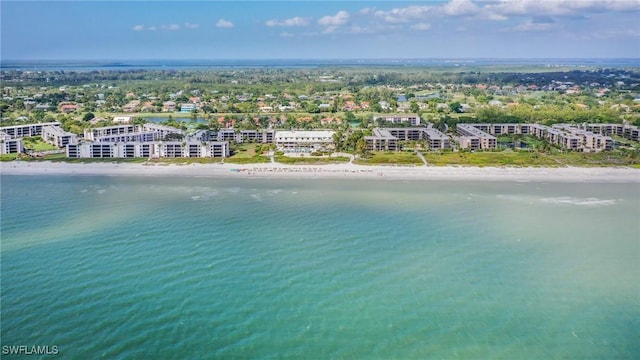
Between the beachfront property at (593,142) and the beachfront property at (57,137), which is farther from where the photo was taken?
the beachfront property at (57,137)

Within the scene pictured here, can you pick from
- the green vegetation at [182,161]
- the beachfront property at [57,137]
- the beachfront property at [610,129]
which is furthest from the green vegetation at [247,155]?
the beachfront property at [610,129]

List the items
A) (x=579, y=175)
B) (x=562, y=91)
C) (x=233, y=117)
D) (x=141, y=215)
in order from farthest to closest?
(x=562, y=91) → (x=233, y=117) → (x=579, y=175) → (x=141, y=215)

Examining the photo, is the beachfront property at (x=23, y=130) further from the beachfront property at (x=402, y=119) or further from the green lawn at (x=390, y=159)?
the beachfront property at (x=402, y=119)

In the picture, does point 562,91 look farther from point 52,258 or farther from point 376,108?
point 52,258

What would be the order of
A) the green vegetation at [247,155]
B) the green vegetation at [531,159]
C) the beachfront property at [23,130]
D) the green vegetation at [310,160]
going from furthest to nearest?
1. the beachfront property at [23,130]
2. the green vegetation at [247,155]
3. the green vegetation at [310,160]
4. the green vegetation at [531,159]

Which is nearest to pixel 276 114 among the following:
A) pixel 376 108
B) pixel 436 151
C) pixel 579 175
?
pixel 376 108
